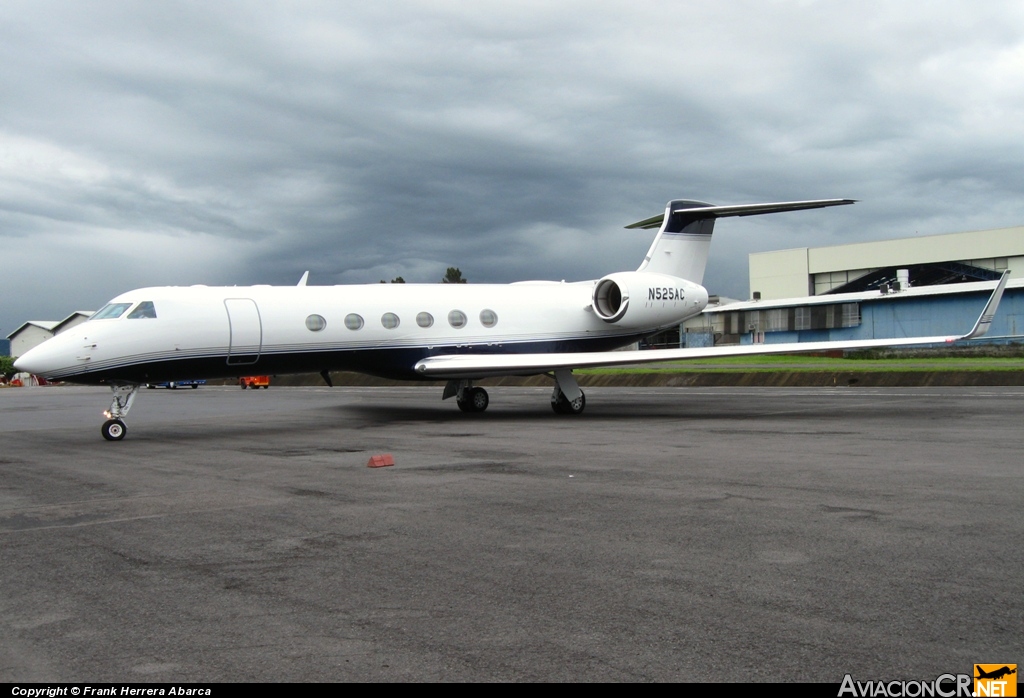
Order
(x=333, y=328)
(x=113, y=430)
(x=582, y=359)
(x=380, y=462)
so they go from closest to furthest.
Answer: (x=380, y=462)
(x=113, y=430)
(x=333, y=328)
(x=582, y=359)

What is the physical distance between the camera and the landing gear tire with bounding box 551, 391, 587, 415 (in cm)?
1947

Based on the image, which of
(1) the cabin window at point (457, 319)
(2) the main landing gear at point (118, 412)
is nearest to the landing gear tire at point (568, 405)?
(1) the cabin window at point (457, 319)

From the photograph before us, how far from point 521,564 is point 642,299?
16.2m

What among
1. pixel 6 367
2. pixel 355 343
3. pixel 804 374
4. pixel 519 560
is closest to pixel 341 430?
pixel 355 343

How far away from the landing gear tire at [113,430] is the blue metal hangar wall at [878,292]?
4430cm

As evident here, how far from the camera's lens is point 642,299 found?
2136 cm

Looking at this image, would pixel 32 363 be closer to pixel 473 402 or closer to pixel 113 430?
pixel 113 430

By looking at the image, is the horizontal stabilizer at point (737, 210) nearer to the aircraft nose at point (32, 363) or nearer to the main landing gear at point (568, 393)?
the main landing gear at point (568, 393)

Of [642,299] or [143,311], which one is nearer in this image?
[143,311]

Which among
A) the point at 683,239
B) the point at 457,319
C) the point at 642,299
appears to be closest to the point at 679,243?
the point at 683,239

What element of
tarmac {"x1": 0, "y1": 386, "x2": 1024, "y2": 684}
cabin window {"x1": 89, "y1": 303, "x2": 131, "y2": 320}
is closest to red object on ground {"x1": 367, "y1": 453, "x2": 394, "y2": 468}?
tarmac {"x1": 0, "y1": 386, "x2": 1024, "y2": 684}

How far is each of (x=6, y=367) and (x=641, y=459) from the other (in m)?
89.7

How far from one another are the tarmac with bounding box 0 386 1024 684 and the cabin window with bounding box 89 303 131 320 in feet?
13.0

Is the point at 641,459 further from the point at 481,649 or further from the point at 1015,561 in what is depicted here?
the point at 481,649
